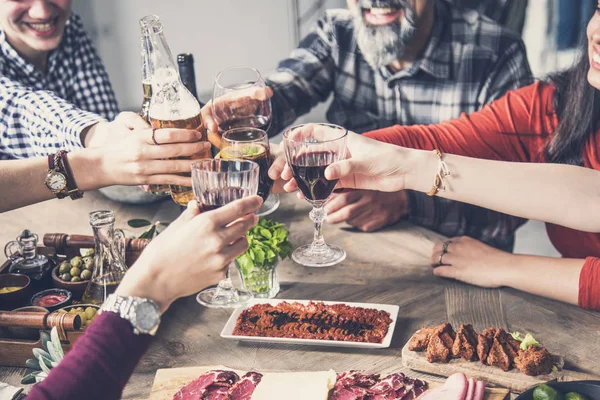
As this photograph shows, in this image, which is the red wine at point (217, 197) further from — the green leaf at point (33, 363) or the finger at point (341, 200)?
the finger at point (341, 200)

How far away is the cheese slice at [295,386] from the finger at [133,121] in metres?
0.83

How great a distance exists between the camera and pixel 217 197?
50.9 inches

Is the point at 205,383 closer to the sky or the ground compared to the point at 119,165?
closer to the ground

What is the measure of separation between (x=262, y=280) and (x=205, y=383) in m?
0.38

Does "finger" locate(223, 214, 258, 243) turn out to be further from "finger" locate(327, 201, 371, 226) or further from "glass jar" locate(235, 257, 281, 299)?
"finger" locate(327, 201, 371, 226)

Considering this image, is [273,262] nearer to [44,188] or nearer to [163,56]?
[163,56]

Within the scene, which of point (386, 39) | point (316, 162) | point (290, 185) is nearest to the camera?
point (316, 162)

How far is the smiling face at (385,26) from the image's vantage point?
2.66 m

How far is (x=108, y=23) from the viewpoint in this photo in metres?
4.25

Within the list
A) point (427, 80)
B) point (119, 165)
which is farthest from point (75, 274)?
point (427, 80)

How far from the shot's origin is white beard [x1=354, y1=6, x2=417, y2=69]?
8.70 ft

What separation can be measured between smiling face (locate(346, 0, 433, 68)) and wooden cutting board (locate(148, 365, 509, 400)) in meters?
1.64

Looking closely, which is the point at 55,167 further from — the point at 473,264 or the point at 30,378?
the point at 473,264

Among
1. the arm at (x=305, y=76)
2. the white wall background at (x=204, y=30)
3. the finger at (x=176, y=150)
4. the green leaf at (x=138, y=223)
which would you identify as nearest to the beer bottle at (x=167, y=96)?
the finger at (x=176, y=150)
